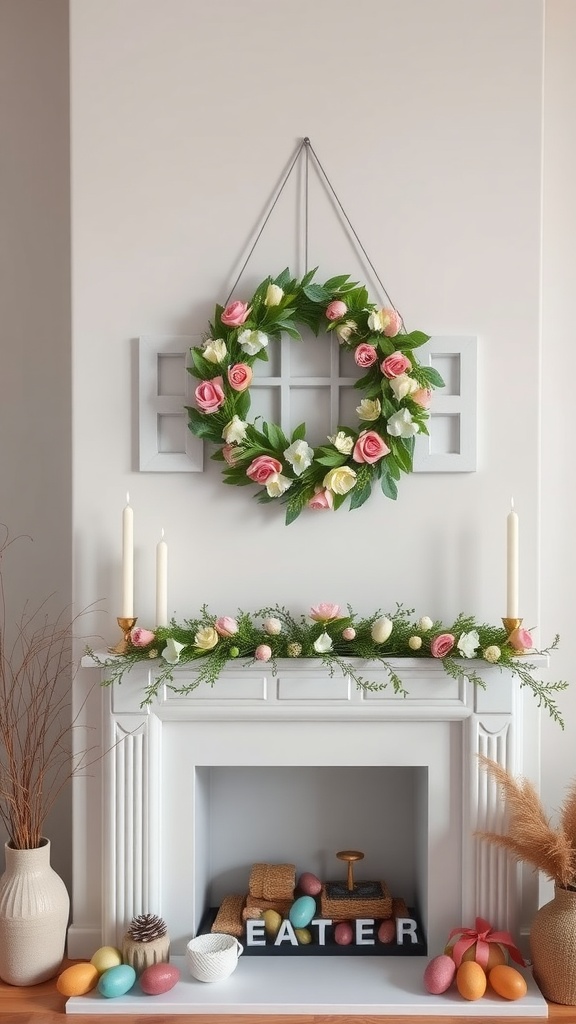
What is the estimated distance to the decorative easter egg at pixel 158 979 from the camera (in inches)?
84.1

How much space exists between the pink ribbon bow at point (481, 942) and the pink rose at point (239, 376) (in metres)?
1.50

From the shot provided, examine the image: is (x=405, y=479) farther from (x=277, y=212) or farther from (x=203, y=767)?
(x=203, y=767)

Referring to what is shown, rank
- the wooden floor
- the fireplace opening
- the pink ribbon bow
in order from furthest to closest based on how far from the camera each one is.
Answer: the fireplace opening < the pink ribbon bow < the wooden floor

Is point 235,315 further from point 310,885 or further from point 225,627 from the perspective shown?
point 310,885

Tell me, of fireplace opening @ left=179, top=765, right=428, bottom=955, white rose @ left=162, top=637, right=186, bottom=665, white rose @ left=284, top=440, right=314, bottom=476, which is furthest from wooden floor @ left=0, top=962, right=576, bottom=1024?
white rose @ left=284, top=440, right=314, bottom=476

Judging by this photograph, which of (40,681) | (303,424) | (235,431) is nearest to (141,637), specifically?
(40,681)

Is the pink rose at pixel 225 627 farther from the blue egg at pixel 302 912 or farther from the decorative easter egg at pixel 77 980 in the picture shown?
the decorative easter egg at pixel 77 980

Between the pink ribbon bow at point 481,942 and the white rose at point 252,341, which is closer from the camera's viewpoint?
the pink ribbon bow at point 481,942

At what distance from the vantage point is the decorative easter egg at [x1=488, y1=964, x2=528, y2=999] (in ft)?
6.95

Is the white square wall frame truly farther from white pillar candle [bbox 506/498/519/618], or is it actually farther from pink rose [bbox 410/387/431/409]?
white pillar candle [bbox 506/498/519/618]

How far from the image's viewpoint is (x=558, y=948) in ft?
6.99

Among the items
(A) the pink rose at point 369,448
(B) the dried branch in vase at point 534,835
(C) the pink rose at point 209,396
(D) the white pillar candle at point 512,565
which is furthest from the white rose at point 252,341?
(B) the dried branch in vase at point 534,835

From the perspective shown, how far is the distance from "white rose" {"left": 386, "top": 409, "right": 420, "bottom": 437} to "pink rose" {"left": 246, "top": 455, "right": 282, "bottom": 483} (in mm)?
314

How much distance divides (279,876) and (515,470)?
1.31 meters
